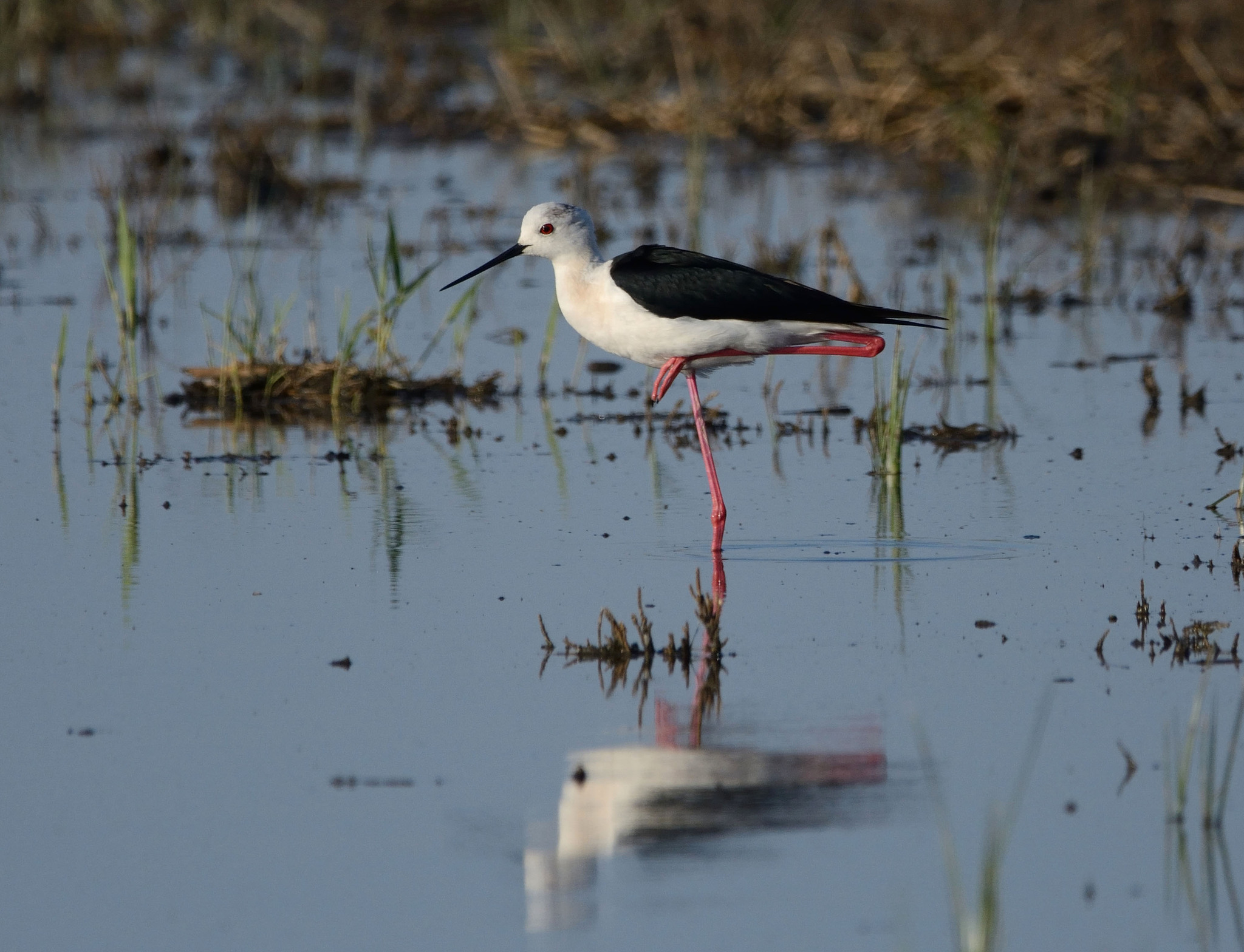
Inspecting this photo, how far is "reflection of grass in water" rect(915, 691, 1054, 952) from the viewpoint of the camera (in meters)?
3.02

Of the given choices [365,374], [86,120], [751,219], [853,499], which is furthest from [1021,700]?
[86,120]

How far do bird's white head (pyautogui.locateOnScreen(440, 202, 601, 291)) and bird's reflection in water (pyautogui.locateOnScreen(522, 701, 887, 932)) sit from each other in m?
2.66

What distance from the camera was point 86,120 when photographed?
1680 centimetres

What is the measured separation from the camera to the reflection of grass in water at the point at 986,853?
9.89 feet

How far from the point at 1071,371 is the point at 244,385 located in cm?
373

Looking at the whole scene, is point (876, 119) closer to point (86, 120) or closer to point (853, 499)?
point (86, 120)

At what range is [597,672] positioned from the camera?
4922 millimetres

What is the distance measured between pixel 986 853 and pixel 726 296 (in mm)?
3271

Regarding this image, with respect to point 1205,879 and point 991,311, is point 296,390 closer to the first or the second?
point 991,311

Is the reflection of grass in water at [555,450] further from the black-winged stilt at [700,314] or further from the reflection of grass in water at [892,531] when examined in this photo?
the reflection of grass in water at [892,531]

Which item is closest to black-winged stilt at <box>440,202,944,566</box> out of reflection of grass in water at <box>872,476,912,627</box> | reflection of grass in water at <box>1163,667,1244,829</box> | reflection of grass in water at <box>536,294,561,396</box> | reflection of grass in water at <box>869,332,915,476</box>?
reflection of grass in water at <box>869,332,915,476</box>

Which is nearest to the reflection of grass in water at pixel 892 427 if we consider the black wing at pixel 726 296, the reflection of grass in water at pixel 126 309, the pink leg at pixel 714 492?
the black wing at pixel 726 296

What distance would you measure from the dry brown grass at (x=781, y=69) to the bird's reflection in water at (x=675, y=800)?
26.4ft

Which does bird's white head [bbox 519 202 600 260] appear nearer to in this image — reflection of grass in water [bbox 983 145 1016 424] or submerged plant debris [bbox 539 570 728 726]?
submerged plant debris [bbox 539 570 728 726]
